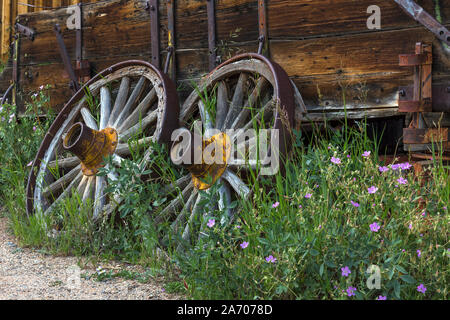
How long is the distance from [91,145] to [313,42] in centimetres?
176

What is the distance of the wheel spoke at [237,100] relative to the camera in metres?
3.64

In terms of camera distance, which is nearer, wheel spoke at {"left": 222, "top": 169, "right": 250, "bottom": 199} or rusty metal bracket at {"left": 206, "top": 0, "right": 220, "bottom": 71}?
wheel spoke at {"left": 222, "top": 169, "right": 250, "bottom": 199}

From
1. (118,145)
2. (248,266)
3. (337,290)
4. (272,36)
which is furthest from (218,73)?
(337,290)

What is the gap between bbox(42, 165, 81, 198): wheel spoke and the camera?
4133 millimetres

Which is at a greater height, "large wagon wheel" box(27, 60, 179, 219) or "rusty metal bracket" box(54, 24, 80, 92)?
"rusty metal bracket" box(54, 24, 80, 92)

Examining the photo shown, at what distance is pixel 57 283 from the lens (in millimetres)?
2994

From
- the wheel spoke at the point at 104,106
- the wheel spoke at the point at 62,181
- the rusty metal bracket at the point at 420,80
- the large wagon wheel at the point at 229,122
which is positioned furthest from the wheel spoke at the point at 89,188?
the rusty metal bracket at the point at 420,80

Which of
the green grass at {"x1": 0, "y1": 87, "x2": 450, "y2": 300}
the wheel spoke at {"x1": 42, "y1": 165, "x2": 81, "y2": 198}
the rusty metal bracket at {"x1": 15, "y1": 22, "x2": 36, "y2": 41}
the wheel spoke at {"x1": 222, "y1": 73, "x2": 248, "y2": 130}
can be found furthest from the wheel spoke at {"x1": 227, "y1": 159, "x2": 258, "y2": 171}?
the rusty metal bracket at {"x1": 15, "y1": 22, "x2": 36, "y2": 41}

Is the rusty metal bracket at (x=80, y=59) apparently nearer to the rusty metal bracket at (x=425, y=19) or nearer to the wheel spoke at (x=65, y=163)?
the wheel spoke at (x=65, y=163)

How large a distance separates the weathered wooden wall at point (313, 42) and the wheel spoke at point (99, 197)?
106 cm

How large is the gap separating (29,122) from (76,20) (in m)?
1.07

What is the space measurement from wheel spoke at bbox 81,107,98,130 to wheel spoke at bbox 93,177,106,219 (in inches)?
23.1

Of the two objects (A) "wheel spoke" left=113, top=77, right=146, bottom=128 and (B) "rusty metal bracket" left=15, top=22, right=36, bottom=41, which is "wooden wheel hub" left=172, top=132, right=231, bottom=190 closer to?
(A) "wheel spoke" left=113, top=77, right=146, bottom=128
